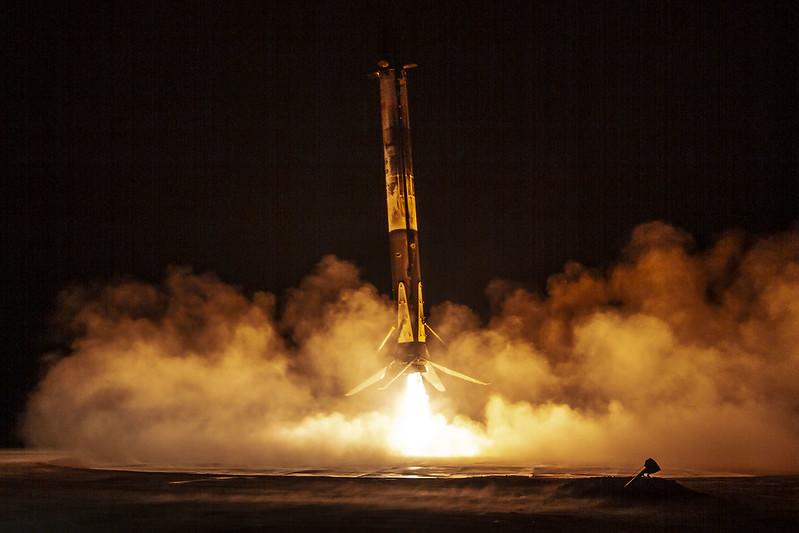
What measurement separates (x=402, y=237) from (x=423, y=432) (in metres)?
6.44

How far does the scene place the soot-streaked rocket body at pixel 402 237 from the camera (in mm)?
24531

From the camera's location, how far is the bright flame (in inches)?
1006

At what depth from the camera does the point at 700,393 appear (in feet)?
89.4

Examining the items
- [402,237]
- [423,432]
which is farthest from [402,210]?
[423,432]

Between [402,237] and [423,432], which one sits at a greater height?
[402,237]

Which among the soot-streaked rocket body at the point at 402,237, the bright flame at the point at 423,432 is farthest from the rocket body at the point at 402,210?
the bright flame at the point at 423,432

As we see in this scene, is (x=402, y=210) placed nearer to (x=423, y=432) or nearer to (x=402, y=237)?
(x=402, y=237)

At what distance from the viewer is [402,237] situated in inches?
976

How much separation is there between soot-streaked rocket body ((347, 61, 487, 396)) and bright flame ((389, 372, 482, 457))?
0.96m

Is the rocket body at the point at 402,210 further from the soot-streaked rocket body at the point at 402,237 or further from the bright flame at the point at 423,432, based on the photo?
the bright flame at the point at 423,432

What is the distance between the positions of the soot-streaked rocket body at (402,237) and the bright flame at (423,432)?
959 mm

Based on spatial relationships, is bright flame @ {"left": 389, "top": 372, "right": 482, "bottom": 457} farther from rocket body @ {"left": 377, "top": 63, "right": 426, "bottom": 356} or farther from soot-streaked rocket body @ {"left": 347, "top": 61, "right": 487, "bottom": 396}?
rocket body @ {"left": 377, "top": 63, "right": 426, "bottom": 356}

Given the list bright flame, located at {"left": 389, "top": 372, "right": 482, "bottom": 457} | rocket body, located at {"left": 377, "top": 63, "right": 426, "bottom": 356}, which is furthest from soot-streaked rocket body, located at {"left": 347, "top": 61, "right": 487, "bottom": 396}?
bright flame, located at {"left": 389, "top": 372, "right": 482, "bottom": 457}

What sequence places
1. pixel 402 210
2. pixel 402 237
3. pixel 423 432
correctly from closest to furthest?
pixel 402 237, pixel 402 210, pixel 423 432
